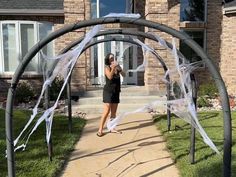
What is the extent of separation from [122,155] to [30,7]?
31.3 ft

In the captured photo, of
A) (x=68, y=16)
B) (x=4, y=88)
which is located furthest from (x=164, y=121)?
(x=4, y=88)

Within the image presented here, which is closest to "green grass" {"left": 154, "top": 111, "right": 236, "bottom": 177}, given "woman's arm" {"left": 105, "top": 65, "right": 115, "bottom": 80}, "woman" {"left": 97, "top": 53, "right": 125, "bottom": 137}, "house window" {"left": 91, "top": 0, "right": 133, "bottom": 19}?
"woman" {"left": 97, "top": 53, "right": 125, "bottom": 137}

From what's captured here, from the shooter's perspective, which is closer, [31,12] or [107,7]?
[31,12]

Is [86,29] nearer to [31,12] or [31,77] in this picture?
[31,12]

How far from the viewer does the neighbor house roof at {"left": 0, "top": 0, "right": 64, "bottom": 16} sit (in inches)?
563

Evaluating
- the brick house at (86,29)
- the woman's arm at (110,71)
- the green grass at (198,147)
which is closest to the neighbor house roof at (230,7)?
the brick house at (86,29)

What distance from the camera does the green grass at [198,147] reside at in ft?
18.9

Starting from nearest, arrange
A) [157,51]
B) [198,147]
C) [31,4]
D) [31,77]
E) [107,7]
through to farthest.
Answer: [198,147]
[157,51]
[31,77]
[31,4]
[107,7]

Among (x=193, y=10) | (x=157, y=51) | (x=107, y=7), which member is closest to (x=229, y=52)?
(x=193, y=10)

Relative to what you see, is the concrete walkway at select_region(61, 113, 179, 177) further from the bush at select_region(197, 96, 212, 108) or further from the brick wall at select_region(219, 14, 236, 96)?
the brick wall at select_region(219, 14, 236, 96)

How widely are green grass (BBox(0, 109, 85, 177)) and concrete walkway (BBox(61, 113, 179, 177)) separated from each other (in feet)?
0.58

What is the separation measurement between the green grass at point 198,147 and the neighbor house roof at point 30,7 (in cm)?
658

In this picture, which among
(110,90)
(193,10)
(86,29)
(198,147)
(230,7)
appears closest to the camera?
(198,147)

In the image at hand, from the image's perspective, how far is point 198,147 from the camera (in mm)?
7086
